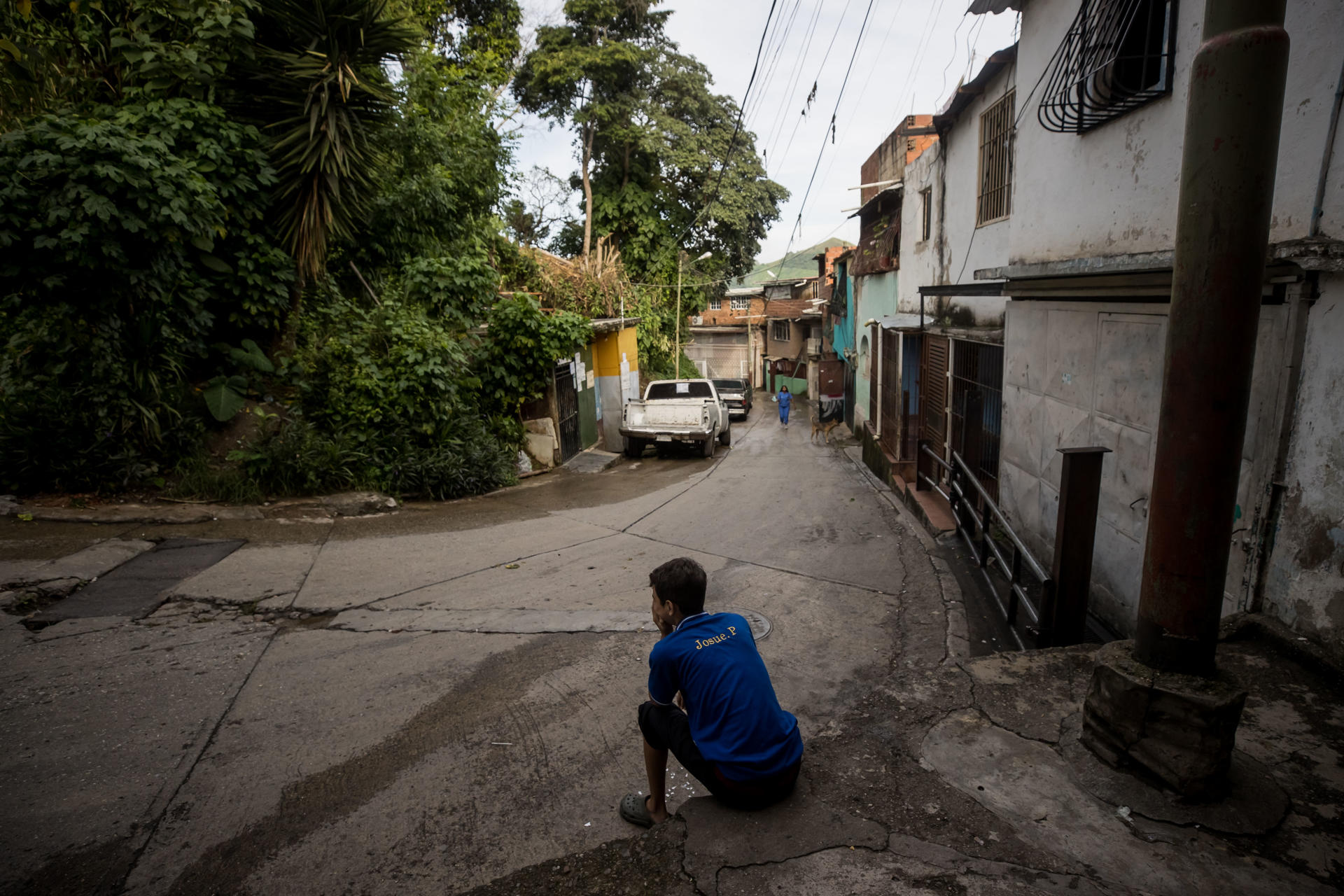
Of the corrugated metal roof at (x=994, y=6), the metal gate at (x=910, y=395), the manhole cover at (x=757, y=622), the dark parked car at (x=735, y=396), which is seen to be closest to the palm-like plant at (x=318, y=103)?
the corrugated metal roof at (x=994, y=6)

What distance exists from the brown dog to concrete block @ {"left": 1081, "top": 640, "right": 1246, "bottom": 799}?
17293 millimetres

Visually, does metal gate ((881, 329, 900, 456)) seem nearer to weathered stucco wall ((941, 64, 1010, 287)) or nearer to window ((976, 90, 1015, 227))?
weathered stucco wall ((941, 64, 1010, 287))

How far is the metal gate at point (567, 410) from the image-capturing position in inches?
571

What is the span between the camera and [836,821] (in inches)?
104

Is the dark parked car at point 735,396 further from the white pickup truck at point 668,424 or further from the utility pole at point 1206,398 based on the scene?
the utility pole at point 1206,398

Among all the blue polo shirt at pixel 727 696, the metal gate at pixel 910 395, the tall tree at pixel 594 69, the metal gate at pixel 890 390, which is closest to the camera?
the blue polo shirt at pixel 727 696

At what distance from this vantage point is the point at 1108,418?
5.02 meters

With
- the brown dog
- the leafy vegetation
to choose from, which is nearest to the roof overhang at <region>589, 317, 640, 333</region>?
the leafy vegetation

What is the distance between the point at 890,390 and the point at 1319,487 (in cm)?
1088

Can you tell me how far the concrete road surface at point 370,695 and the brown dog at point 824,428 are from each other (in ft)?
42.7

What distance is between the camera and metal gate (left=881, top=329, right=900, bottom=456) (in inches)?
510

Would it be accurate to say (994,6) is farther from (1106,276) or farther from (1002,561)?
(1002,561)

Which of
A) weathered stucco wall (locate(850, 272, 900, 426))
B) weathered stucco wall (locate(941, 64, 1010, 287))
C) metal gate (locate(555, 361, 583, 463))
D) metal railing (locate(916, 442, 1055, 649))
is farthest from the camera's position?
weathered stucco wall (locate(850, 272, 900, 426))

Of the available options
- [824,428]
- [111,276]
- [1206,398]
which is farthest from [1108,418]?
[824,428]
